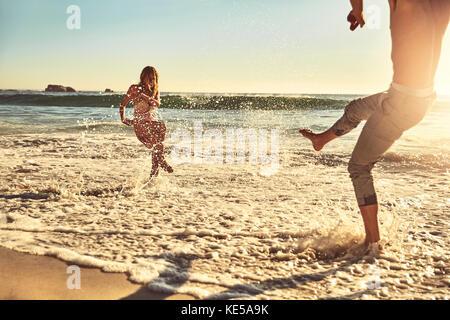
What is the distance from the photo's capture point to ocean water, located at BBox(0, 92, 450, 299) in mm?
2461

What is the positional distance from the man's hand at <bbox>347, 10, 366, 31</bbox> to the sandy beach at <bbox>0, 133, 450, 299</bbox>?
153cm

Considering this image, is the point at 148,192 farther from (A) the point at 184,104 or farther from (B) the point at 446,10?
(A) the point at 184,104

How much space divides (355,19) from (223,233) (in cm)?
195
